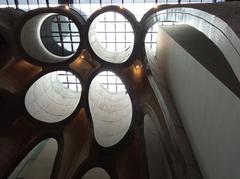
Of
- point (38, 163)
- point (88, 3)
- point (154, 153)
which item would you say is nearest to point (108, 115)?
point (154, 153)

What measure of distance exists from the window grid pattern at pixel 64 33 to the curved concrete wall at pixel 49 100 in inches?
117

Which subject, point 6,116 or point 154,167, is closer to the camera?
point 154,167

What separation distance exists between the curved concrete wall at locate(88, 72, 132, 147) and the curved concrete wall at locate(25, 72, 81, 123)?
126 centimetres

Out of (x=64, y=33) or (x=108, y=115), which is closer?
(x=108, y=115)

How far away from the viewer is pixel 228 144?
3.67 meters

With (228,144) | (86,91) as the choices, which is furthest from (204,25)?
(86,91)

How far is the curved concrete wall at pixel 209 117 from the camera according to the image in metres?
3.50

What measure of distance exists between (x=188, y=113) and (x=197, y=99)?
1.05 m

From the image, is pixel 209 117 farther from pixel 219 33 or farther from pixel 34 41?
pixel 34 41

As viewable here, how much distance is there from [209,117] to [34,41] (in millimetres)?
10428

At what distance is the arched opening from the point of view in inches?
520

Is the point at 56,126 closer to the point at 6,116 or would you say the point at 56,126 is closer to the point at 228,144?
the point at 6,116

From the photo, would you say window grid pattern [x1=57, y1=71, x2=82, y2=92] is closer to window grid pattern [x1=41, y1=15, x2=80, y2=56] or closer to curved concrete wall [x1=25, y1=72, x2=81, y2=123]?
window grid pattern [x1=41, y1=15, x2=80, y2=56]

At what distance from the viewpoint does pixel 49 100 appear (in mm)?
14086
